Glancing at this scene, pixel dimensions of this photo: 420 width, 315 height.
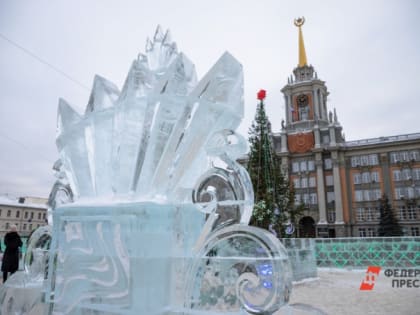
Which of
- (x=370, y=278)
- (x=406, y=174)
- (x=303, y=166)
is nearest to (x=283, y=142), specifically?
(x=303, y=166)

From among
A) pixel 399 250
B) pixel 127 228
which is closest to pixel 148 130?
pixel 127 228

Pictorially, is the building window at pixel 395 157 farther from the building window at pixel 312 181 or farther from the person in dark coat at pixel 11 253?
the person in dark coat at pixel 11 253

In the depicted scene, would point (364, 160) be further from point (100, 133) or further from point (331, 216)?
point (100, 133)

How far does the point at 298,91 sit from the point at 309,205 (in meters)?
14.9

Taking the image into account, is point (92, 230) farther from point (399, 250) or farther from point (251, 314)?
point (399, 250)

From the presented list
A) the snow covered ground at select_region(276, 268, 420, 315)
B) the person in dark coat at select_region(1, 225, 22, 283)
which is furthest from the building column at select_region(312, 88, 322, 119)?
the person in dark coat at select_region(1, 225, 22, 283)

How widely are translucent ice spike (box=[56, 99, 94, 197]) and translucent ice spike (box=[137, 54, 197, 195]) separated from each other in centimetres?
54

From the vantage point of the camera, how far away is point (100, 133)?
2.22m

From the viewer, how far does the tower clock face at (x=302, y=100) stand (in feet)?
128

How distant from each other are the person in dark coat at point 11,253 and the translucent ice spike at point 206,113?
14.7 feet

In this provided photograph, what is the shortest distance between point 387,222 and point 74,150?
1329 inches

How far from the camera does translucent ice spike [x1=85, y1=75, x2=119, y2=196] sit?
2150 millimetres

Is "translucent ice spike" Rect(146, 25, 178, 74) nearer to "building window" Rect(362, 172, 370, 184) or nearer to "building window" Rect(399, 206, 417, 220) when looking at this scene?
"building window" Rect(362, 172, 370, 184)

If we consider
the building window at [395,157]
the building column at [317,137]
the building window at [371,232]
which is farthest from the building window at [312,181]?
the building window at [395,157]
